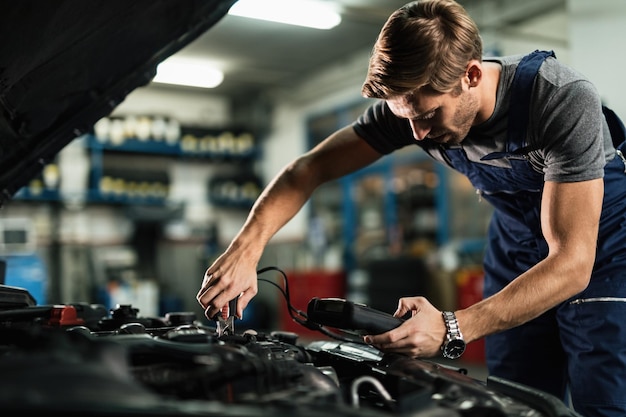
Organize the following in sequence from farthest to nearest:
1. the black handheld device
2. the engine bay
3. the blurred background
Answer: the blurred background → the black handheld device → the engine bay

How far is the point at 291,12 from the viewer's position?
5.95m

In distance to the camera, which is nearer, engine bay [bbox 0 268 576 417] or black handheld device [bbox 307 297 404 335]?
engine bay [bbox 0 268 576 417]

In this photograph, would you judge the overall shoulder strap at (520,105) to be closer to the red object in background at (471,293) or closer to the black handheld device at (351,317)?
the black handheld device at (351,317)

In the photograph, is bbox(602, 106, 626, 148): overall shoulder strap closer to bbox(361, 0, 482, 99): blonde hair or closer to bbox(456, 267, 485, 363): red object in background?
bbox(361, 0, 482, 99): blonde hair

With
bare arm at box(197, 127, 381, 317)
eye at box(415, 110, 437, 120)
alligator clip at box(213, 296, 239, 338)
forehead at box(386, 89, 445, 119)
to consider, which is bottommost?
alligator clip at box(213, 296, 239, 338)

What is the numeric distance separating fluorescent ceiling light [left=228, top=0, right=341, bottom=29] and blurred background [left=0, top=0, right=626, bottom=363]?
0.04m

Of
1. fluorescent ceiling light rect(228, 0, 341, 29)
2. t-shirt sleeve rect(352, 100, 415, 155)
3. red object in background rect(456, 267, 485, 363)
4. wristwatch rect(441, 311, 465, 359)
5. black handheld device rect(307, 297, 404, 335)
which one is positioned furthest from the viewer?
fluorescent ceiling light rect(228, 0, 341, 29)

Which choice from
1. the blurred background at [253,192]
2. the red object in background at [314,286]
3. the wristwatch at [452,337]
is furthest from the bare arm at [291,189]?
the red object in background at [314,286]

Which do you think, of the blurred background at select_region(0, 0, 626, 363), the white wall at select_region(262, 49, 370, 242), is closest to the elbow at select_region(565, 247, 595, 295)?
the blurred background at select_region(0, 0, 626, 363)

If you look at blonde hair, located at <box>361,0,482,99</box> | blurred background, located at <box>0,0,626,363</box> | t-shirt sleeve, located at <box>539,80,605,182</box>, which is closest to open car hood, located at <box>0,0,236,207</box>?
blonde hair, located at <box>361,0,482,99</box>

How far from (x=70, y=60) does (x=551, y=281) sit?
114 cm

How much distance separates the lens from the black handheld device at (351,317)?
121cm

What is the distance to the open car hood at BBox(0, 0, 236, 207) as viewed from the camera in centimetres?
134

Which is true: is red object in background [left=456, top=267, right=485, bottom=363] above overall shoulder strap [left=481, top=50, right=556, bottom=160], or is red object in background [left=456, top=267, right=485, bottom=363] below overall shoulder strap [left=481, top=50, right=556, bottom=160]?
below
